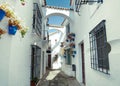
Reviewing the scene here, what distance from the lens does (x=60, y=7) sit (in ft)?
31.5

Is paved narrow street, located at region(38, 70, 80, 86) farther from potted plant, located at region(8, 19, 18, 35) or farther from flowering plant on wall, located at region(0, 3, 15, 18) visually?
flowering plant on wall, located at region(0, 3, 15, 18)

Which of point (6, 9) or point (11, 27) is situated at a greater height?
point (6, 9)

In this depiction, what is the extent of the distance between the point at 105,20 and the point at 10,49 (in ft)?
8.06

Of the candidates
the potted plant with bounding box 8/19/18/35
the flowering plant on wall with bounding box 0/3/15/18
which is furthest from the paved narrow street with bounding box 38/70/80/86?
the flowering plant on wall with bounding box 0/3/15/18

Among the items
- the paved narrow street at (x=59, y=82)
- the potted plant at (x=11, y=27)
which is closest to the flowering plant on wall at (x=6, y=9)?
the potted plant at (x=11, y=27)

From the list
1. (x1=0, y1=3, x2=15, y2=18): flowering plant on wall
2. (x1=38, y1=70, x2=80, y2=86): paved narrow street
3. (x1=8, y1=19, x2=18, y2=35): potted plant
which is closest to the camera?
(x1=0, y1=3, x2=15, y2=18): flowering plant on wall

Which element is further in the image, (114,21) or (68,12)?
(68,12)

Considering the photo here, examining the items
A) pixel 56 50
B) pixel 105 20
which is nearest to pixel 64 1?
pixel 105 20

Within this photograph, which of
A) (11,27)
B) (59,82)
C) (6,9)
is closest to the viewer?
(6,9)

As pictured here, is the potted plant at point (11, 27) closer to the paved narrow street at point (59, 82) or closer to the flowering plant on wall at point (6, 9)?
the flowering plant on wall at point (6, 9)

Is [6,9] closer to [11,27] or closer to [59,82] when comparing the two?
[11,27]

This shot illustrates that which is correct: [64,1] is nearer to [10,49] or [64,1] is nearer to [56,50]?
[10,49]

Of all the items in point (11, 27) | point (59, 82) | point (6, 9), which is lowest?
point (59, 82)

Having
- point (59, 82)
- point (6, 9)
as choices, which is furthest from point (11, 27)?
point (59, 82)
